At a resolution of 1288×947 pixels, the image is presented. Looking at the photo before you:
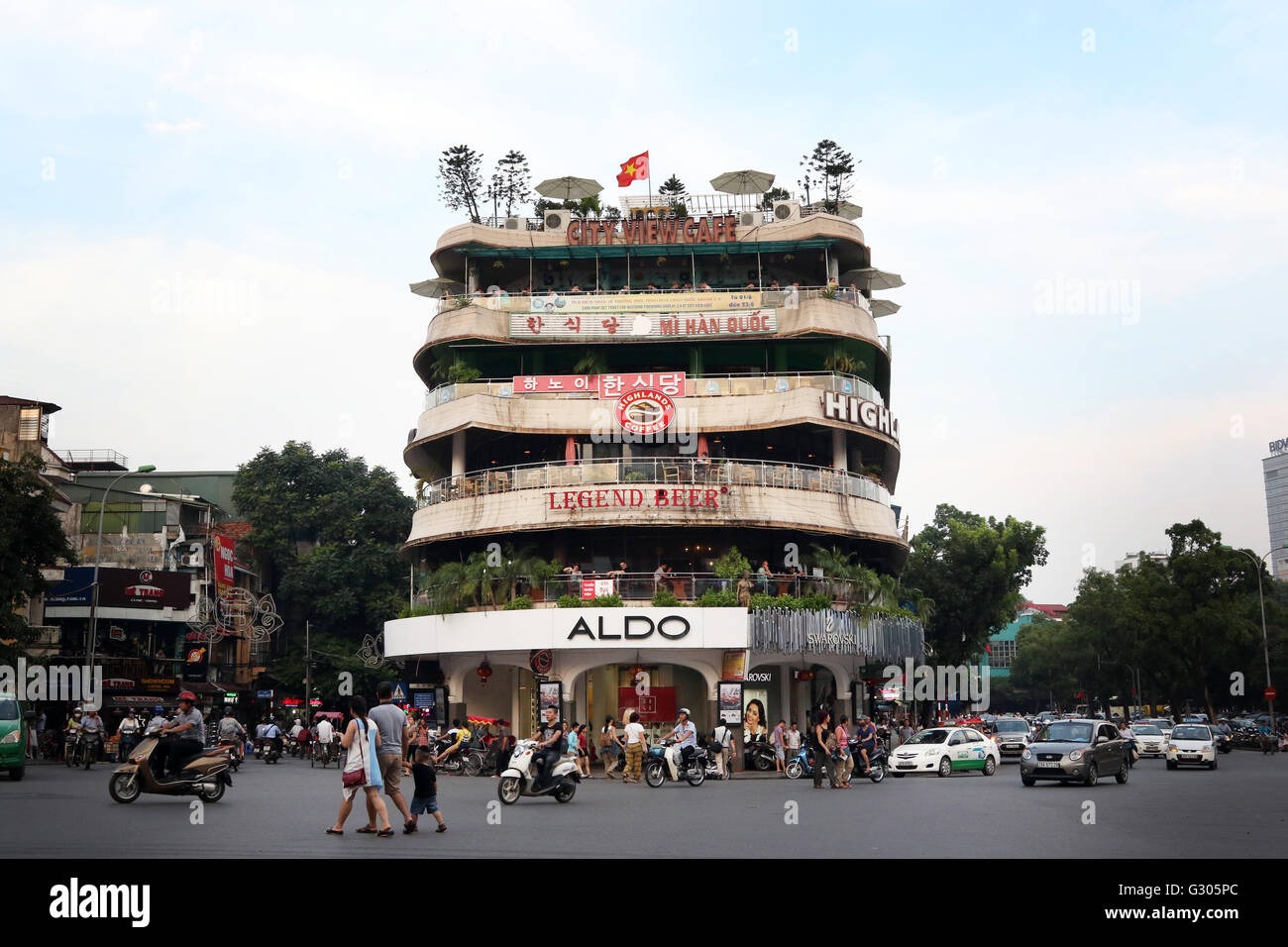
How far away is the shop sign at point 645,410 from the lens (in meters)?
42.6

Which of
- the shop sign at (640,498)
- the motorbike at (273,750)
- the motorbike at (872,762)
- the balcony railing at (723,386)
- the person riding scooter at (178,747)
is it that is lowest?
the motorbike at (273,750)

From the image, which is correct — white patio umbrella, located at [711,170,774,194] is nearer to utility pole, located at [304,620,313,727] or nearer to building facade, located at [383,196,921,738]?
building facade, located at [383,196,921,738]

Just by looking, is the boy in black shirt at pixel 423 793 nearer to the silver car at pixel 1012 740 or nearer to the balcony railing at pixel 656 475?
the balcony railing at pixel 656 475

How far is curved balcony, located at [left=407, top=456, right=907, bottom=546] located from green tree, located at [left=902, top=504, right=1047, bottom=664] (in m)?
22.9

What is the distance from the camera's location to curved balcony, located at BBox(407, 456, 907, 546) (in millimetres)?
40500

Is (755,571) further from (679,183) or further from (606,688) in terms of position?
(679,183)

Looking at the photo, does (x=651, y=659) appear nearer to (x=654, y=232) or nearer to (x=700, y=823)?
(x=654, y=232)

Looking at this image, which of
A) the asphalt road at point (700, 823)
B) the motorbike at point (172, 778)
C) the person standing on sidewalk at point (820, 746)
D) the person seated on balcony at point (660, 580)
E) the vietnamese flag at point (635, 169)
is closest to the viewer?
the asphalt road at point (700, 823)

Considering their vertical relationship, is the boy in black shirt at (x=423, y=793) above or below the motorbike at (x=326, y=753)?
above

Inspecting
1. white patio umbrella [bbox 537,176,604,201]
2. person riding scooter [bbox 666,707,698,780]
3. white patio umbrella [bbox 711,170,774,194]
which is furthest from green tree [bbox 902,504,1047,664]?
person riding scooter [bbox 666,707,698,780]

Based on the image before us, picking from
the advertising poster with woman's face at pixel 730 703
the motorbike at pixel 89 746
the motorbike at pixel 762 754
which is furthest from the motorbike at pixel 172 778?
the advertising poster with woman's face at pixel 730 703

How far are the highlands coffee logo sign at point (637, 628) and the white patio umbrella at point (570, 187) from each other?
18.9 m

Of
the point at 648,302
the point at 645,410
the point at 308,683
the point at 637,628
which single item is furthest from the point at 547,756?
the point at 308,683

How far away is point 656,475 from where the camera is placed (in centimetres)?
4116
